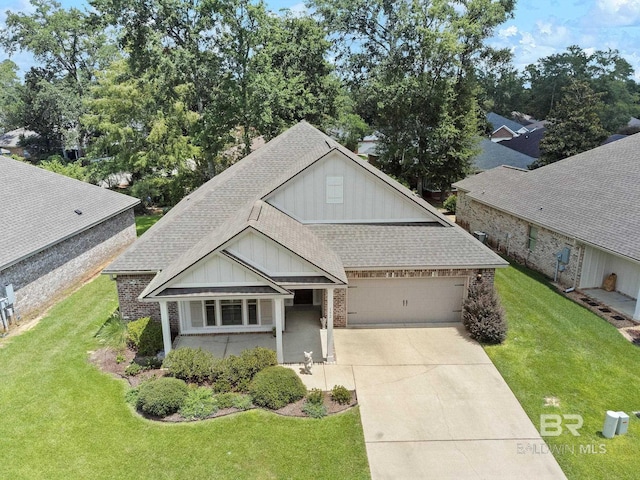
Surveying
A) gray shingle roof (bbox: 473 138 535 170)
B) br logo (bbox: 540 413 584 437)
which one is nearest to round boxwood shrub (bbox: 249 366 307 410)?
br logo (bbox: 540 413 584 437)

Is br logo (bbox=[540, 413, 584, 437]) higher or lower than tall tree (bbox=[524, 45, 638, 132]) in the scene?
lower

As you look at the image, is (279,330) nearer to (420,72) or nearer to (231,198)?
(231,198)

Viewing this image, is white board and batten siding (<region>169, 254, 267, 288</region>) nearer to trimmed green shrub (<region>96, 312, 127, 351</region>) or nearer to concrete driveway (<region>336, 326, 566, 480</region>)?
trimmed green shrub (<region>96, 312, 127, 351</region>)

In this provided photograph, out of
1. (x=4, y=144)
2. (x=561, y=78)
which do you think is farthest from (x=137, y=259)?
(x=561, y=78)

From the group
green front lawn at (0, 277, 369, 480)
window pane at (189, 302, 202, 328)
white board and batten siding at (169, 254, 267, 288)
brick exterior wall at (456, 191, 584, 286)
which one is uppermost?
white board and batten siding at (169, 254, 267, 288)

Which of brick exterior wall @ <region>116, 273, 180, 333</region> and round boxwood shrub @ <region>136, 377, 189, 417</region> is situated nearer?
round boxwood shrub @ <region>136, 377, 189, 417</region>

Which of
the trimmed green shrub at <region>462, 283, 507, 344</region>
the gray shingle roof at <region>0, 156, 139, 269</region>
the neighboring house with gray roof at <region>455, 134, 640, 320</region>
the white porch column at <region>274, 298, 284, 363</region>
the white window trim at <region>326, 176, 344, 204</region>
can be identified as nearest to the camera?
the white porch column at <region>274, 298, 284, 363</region>

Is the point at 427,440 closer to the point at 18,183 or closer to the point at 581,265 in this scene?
the point at 581,265
